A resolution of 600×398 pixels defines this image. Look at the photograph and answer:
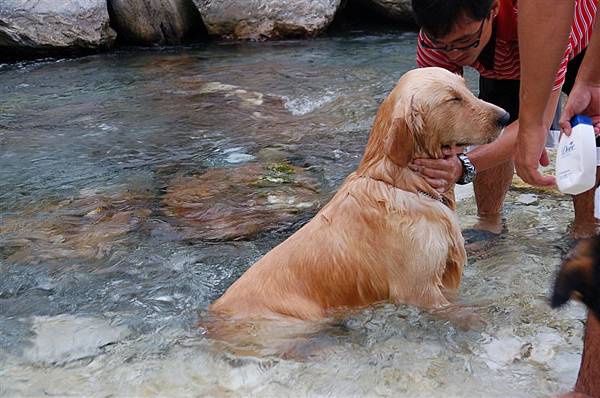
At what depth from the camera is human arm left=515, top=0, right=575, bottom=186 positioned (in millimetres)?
3111

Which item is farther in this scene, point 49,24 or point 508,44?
point 49,24

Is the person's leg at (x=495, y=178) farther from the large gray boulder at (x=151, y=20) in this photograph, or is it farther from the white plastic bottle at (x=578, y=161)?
the large gray boulder at (x=151, y=20)

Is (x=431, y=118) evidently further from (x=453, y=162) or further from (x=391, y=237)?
(x=391, y=237)

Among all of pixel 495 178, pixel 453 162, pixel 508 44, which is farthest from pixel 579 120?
pixel 495 178

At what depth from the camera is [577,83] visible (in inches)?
163

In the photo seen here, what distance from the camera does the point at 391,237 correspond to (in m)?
3.83

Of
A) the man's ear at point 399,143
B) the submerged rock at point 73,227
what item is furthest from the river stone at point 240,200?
the man's ear at point 399,143

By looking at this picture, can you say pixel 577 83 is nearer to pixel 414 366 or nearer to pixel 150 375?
pixel 414 366

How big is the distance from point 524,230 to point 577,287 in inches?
117

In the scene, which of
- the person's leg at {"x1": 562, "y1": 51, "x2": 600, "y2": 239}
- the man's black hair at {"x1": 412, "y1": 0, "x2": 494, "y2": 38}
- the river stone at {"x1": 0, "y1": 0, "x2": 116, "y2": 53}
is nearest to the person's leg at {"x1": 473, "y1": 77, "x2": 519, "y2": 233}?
the person's leg at {"x1": 562, "y1": 51, "x2": 600, "y2": 239}

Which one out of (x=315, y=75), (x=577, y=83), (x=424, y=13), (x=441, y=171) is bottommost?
(x=315, y=75)

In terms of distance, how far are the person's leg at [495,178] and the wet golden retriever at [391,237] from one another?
1.11 m

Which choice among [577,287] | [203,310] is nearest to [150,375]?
[203,310]

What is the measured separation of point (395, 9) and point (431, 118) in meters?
11.5
